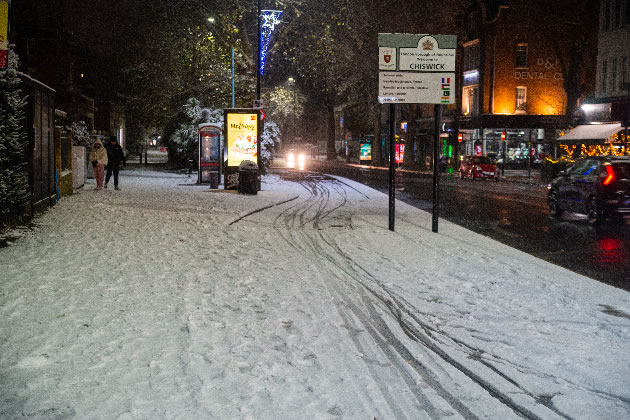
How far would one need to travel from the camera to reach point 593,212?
50.9 feet

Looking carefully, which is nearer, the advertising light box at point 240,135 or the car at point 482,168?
the advertising light box at point 240,135

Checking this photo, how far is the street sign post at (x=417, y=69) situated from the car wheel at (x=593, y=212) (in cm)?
483

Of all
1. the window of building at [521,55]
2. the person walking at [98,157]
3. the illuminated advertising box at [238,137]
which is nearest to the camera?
the person walking at [98,157]

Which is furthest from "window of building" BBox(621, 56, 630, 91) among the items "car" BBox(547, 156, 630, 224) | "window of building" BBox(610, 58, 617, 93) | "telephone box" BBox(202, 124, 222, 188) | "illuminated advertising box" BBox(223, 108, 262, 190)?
"telephone box" BBox(202, 124, 222, 188)

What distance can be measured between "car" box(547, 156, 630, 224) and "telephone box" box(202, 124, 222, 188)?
14.3m

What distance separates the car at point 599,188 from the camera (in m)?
15.1

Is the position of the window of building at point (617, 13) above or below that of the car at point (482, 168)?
above

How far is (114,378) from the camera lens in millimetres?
4570

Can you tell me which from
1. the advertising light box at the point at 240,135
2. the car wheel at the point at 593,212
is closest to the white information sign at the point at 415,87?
the car wheel at the point at 593,212

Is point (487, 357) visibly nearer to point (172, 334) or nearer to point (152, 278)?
point (172, 334)

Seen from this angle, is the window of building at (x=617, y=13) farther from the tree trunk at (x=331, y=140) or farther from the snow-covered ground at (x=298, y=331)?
the tree trunk at (x=331, y=140)

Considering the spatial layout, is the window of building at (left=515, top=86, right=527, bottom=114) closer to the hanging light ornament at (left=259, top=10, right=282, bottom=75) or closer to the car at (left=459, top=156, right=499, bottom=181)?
the car at (left=459, top=156, right=499, bottom=181)

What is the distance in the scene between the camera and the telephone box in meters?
26.2

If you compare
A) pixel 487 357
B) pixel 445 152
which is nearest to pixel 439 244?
pixel 487 357
